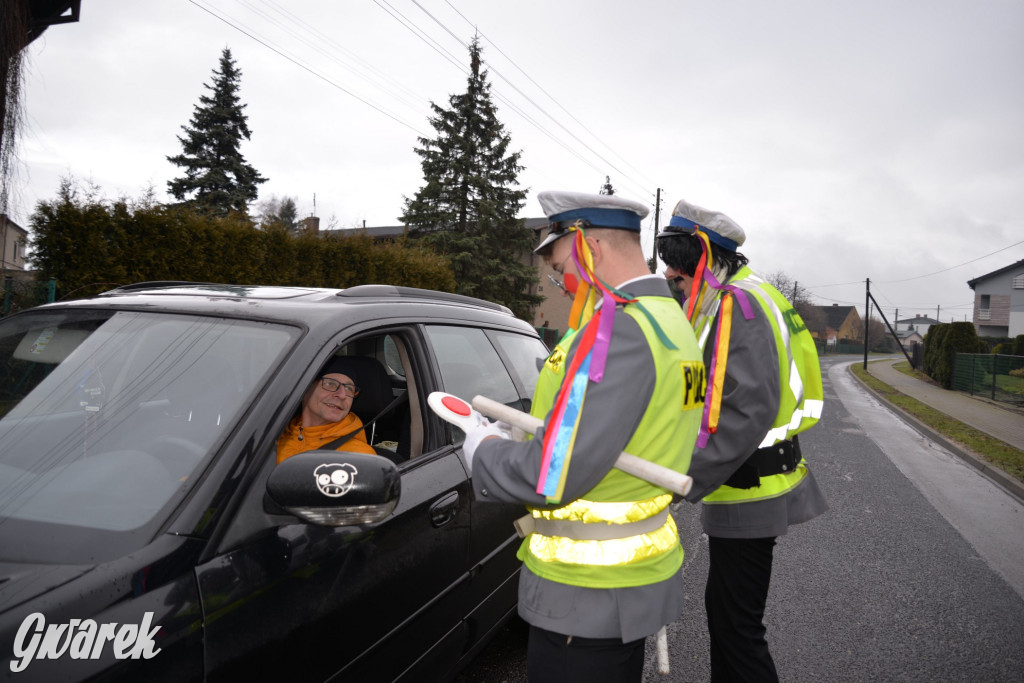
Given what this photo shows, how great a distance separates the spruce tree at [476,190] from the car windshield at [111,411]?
2447 cm

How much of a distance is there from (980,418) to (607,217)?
56.3 feet

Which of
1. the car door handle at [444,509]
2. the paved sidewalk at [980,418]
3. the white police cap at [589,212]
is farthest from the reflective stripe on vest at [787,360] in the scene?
the paved sidewalk at [980,418]

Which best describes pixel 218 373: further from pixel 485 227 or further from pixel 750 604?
pixel 485 227

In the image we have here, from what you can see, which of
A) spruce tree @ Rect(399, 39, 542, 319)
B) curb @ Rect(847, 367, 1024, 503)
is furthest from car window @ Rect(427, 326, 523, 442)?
spruce tree @ Rect(399, 39, 542, 319)

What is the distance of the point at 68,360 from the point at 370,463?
1.23 meters

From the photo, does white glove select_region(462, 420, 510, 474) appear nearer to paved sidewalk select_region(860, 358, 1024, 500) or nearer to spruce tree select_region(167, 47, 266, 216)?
paved sidewalk select_region(860, 358, 1024, 500)

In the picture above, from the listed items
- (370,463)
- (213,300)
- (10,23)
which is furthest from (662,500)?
(10,23)

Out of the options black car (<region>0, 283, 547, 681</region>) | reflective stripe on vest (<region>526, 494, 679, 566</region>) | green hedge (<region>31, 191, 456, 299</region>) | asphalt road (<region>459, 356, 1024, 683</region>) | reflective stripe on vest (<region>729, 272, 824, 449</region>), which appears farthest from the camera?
green hedge (<region>31, 191, 456, 299</region>)

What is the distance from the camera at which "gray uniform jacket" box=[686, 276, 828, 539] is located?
2.10m

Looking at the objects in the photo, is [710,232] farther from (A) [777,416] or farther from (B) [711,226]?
(A) [777,416]

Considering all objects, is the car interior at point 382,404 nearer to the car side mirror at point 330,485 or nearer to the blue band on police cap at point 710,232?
the car side mirror at point 330,485

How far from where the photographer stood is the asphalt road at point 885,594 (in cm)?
326

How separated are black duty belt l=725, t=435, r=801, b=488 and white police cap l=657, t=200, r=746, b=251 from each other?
860 millimetres

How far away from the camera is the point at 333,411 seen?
8.14ft
